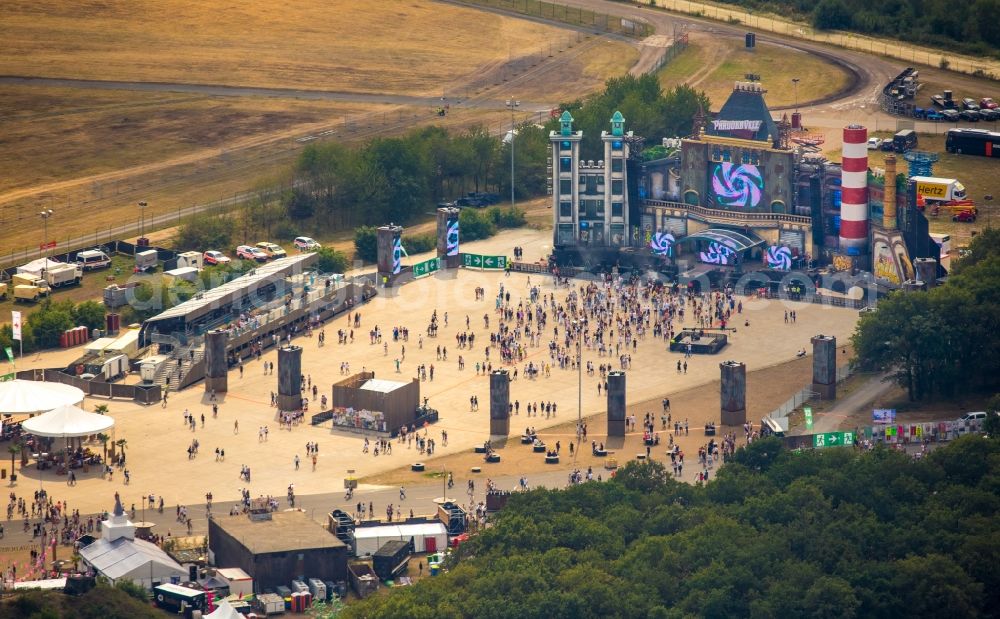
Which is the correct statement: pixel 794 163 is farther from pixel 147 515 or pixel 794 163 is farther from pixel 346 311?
pixel 147 515

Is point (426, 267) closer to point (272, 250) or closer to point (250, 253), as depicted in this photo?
point (272, 250)

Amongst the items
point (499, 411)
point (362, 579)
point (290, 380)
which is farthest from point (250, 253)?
point (362, 579)

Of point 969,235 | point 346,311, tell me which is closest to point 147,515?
point 346,311

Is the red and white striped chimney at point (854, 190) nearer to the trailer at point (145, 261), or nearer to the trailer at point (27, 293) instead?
the trailer at point (145, 261)

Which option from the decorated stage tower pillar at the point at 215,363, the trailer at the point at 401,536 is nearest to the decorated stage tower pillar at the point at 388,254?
the decorated stage tower pillar at the point at 215,363

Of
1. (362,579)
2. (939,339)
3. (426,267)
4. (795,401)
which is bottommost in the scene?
(362,579)

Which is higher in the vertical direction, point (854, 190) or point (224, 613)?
point (854, 190)

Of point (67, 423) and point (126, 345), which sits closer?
point (67, 423)
